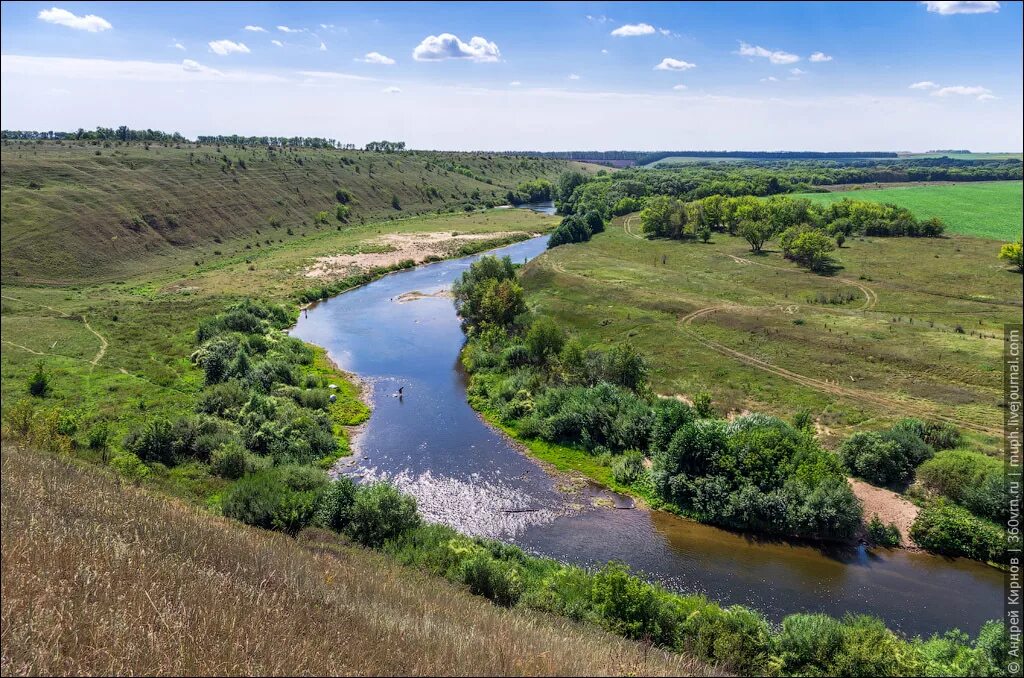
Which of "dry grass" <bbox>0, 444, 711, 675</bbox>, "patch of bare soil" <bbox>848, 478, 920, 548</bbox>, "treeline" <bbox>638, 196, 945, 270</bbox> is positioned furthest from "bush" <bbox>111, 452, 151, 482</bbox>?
"treeline" <bbox>638, 196, 945, 270</bbox>

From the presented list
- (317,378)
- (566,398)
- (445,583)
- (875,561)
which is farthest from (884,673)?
(317,378)

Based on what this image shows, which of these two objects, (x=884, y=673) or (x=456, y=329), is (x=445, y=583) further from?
(x=456, y=329)

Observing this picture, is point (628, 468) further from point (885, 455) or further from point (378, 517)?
point (378, 517)

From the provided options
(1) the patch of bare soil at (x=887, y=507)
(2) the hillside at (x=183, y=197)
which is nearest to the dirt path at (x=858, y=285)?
(1) the patch of bare soil at (x=887, y=507)

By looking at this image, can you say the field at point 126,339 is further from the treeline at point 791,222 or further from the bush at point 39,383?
the treeline at point 791,222

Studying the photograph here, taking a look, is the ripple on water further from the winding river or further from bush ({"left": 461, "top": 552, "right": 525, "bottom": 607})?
bush ({"left": 461, "top": 552, "right": 525, "bottom": 607})
